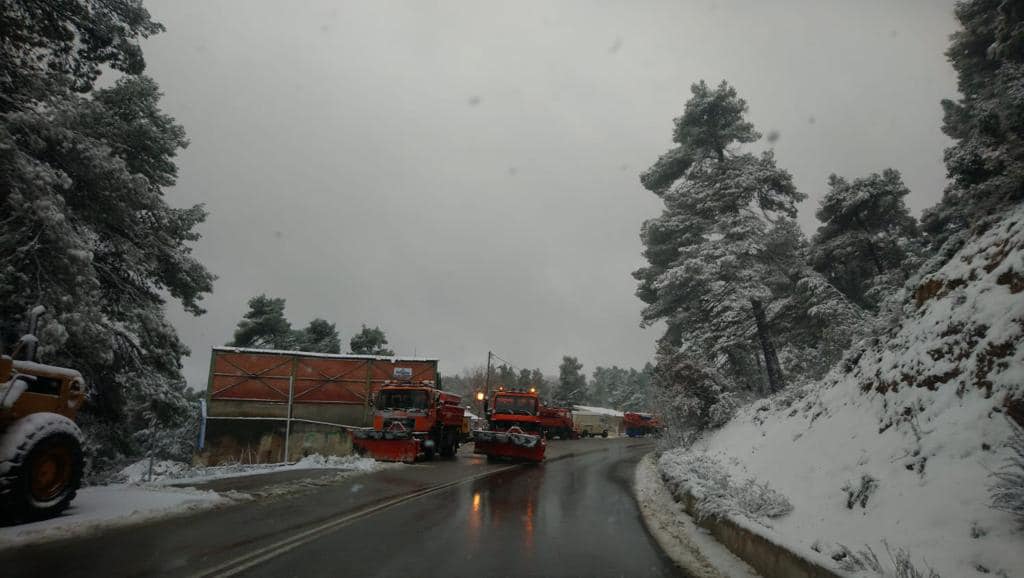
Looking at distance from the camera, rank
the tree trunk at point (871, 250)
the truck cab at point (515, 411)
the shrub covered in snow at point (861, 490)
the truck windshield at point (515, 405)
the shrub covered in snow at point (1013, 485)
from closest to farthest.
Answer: the shrub covered in snow at point (1013, 485)
the shrub covered in snow at point (861, 490)
the truck cab at point (515, 411)
the tree trunk at point (871, 250)
the truck windshield at point (515, 405)

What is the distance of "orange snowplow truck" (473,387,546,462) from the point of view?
62.3 feet

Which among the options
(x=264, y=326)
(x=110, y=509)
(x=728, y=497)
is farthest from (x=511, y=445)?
(x=264, y=326)

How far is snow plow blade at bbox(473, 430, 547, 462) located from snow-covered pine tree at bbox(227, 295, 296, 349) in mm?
28702

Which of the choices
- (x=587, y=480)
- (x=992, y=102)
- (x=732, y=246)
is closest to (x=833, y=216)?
(x=732, y=246)

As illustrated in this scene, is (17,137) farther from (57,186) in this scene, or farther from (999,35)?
(999,35)

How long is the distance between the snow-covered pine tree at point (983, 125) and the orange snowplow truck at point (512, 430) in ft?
44.6

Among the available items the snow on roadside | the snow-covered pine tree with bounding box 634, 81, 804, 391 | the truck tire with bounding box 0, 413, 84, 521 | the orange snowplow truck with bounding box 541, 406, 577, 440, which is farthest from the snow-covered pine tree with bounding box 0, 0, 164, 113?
the orange snowplow truck with bounding box 541, 406, 577, 440

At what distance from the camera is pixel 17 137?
10.5m

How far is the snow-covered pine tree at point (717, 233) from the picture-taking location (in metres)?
20.2

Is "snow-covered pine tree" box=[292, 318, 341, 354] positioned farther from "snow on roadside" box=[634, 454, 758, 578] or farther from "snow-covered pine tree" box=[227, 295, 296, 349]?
"snow on roadside" box=[634, 454, 758, 578]

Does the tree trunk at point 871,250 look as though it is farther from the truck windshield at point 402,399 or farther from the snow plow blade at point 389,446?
the snow plow blade at point 389,446

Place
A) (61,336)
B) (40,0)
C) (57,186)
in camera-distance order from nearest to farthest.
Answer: (61,336), (40,0), (57,186)

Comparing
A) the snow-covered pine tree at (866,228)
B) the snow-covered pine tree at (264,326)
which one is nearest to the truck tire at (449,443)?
the snow-covered pine tree at (866,228)

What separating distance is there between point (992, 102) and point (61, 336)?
2241cm
